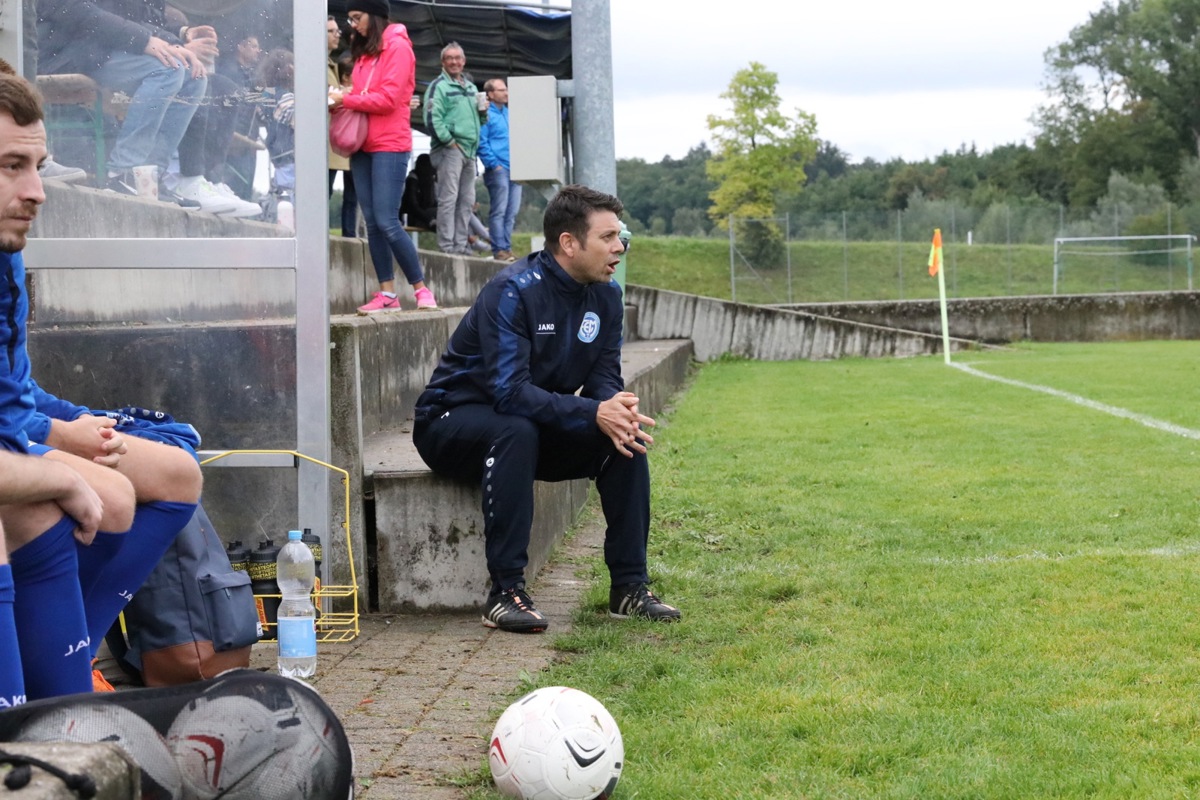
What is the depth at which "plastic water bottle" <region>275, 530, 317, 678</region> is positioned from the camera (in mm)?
4266

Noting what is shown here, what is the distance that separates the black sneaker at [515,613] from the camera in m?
4.84

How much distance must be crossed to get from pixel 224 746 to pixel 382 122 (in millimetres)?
5571

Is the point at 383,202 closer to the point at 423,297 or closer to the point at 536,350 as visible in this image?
the point at 423,297

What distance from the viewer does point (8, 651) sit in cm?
252

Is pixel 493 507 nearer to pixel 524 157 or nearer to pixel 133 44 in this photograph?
pixel 133 44

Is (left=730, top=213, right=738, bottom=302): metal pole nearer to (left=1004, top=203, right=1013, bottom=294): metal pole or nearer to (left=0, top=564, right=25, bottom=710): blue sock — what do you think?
(left=1004, top=203, right=1013, bottom=294): metal pole

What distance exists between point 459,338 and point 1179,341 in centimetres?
2757

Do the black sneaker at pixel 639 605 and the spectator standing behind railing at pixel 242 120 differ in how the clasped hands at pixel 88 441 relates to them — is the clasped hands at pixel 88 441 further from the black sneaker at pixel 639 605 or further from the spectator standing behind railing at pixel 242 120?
the black sneaker at pixel 639 605

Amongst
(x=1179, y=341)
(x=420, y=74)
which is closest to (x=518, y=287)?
(x=420, y=74)

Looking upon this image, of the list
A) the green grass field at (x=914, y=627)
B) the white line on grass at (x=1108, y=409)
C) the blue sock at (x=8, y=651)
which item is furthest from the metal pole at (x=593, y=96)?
the blue sock at (x=8, y=651)

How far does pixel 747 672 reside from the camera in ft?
13.5

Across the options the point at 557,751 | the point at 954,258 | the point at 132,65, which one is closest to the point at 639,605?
the point at 557,751

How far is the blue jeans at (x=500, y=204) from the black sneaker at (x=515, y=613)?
8672mm

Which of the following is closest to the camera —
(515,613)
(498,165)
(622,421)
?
(515,613)
